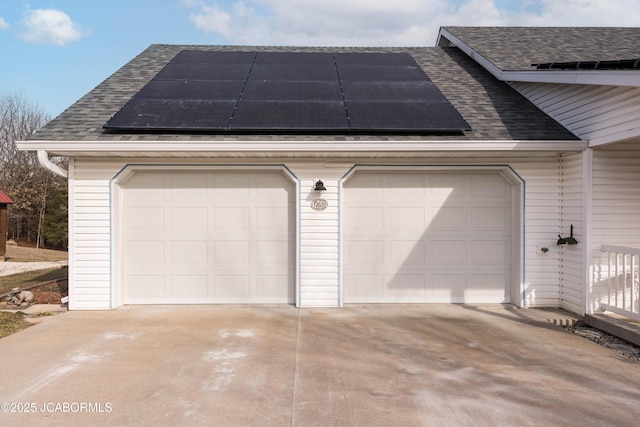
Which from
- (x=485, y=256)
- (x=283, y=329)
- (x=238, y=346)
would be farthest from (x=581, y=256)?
(x=238, y=346)

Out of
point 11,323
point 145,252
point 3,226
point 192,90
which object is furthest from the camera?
point 3,226

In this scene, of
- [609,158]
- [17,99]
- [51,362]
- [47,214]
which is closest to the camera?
[51,362]

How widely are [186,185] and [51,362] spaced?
332 cm

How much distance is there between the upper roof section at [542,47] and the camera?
22.7 feet

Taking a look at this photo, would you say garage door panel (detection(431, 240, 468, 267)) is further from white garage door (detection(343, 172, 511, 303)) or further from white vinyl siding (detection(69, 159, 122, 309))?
white vinyl siding (detection(69, 159, 122, 309))

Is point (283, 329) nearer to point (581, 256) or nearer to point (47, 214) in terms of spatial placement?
point (581, 256)

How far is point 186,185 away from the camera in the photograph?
7.08 meters

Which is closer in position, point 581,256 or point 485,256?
point 581,256

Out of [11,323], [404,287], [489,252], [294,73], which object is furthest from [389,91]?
[11,323]

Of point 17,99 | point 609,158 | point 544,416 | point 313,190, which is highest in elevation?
point 17,99

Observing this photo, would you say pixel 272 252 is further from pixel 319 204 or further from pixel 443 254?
pixel 443 254

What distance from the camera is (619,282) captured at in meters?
6.34

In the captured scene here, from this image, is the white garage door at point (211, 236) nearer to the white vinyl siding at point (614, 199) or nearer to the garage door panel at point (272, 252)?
the garage door panel at point (272, 252)

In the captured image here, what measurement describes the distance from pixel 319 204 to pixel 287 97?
1986 mm
